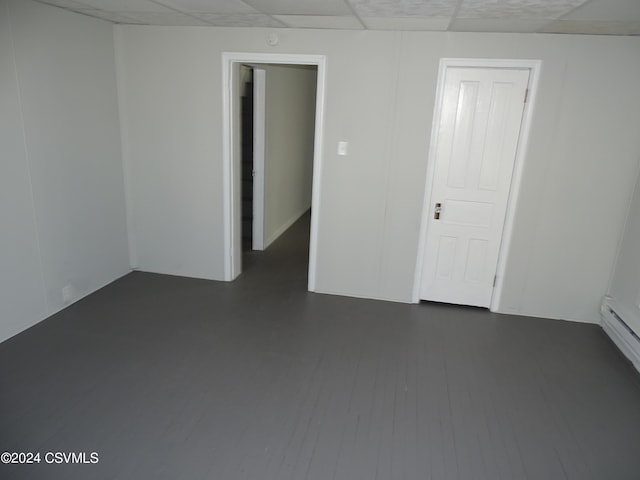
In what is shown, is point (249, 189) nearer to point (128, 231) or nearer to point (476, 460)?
point (128, 231)

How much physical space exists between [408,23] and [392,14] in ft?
1.08

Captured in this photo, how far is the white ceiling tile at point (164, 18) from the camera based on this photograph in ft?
11.6

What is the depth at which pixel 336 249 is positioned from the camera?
14.2 feet

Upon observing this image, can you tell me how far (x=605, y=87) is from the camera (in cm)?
358

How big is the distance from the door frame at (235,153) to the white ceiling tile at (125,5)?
0.82 m

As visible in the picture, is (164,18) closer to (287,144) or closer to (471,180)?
(287,144)

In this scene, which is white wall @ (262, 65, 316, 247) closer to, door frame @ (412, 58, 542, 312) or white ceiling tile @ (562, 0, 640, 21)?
door frame @ (412, 58, 542, 312)

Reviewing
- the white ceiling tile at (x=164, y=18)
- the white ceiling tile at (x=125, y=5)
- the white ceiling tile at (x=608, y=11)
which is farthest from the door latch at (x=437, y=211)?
the white ceiling tile at (x=125, y=5)

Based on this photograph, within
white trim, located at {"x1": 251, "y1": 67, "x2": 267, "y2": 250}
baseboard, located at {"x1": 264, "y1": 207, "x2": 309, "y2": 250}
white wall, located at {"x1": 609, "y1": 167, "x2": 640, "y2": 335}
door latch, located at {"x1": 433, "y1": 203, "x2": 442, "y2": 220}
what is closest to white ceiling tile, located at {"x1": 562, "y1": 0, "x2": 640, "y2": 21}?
white wall, located at {"x1": 609, "y1": 167, "x2": 640, "y2": 335}

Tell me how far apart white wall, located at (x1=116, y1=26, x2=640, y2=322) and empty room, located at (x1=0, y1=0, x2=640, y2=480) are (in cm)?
2

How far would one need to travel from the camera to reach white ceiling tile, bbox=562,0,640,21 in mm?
2518

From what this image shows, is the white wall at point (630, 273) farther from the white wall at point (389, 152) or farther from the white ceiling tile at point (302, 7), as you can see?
the white ceiling tile at point (302, 7)

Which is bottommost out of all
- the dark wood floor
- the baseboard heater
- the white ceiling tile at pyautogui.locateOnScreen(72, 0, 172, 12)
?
the dark wood floor

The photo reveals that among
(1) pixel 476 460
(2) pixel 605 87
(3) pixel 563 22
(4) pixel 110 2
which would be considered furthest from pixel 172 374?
(2) pixel 605 87
